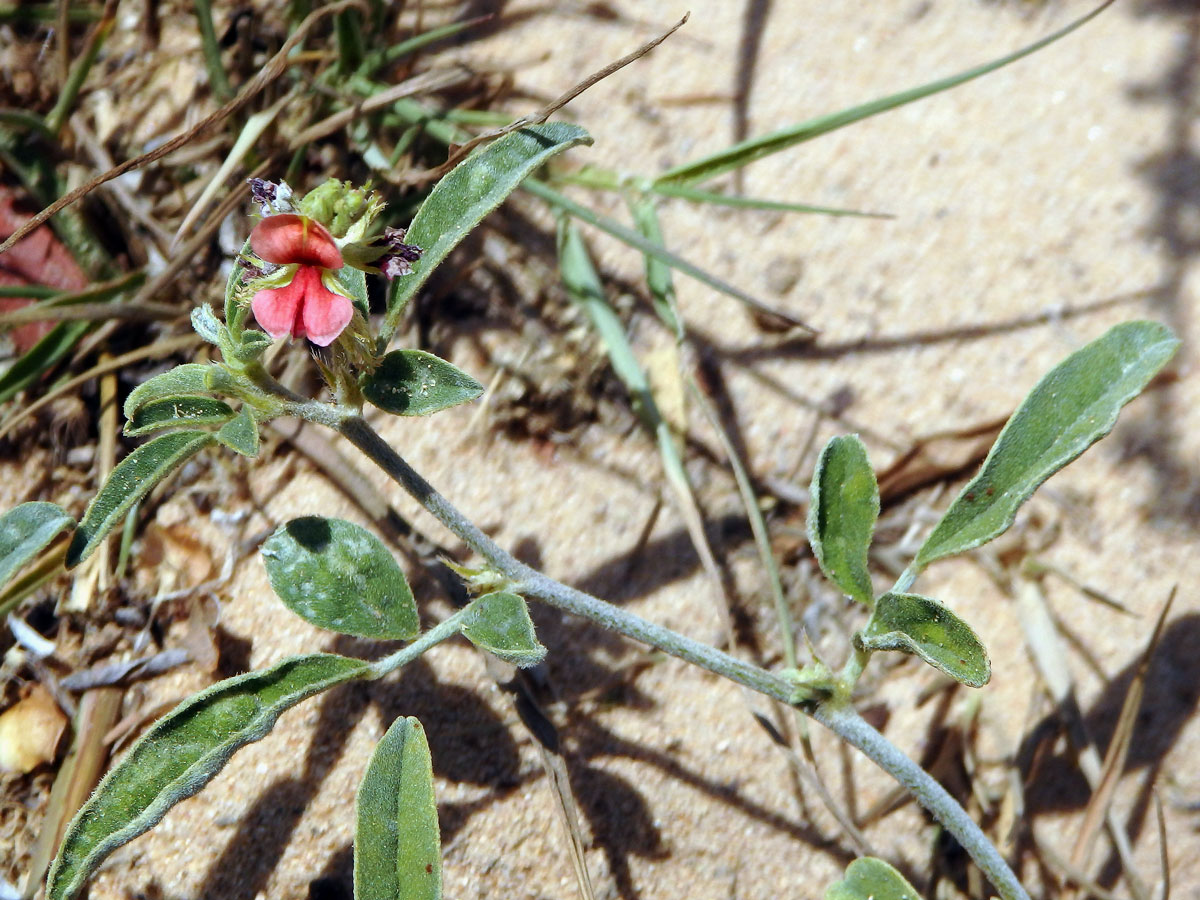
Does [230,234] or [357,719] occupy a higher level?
[230,234]

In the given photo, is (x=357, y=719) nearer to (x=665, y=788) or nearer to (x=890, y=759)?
(x=665, y=788)

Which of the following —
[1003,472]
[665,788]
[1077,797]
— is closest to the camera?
[1003,472]

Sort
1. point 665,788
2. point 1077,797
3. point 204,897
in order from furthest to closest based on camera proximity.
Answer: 1. point 1077,797
2. point 665,788
3. point 204,897

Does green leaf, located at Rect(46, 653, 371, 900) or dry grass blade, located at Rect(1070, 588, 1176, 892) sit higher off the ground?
green leaf, located at Rect(46, 653, 371, 900)

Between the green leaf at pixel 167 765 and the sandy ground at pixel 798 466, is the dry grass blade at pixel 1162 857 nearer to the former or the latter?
the sandy ground at pixel 798 466

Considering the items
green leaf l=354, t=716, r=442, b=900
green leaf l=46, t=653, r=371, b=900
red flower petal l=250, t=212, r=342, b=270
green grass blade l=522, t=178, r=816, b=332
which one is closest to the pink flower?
red flower petal l=250, t=212, r=342, b=270

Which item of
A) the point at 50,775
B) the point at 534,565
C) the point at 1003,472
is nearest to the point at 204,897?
the point at 50,775

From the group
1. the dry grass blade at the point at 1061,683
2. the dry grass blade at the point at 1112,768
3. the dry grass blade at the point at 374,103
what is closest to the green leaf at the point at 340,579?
the dry grass blade at the point at 374,103

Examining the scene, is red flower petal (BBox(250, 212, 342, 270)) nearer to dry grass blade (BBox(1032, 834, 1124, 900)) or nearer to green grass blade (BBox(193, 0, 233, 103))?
green grass blade (BBox(193, 0, 233, 103))
